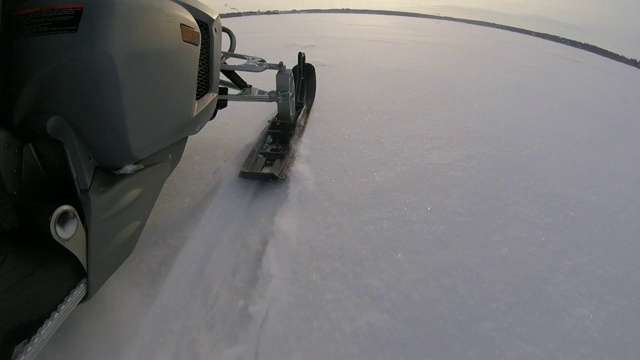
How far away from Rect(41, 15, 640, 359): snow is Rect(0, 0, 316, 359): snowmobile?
11.6 inches

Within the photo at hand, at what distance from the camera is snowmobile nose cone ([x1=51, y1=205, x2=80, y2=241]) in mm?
1076

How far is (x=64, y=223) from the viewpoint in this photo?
111cm

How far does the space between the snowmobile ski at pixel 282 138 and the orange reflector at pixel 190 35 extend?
2.36 ft

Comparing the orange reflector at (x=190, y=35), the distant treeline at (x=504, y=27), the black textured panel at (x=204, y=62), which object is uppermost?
the orange reflector at (x=190, y=35)

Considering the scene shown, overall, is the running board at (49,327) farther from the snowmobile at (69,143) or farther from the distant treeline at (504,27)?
the distant treeline at (504,27)

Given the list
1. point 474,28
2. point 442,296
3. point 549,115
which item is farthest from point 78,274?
point 474,28

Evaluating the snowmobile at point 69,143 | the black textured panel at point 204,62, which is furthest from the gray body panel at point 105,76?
the black textured panel at point 204,62

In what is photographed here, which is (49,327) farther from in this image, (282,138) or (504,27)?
(504,27)

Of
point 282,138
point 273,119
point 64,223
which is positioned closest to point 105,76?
point 64,223

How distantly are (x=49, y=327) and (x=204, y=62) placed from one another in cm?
118

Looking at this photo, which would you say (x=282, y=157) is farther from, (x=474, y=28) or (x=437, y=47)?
(x=474, y=28)

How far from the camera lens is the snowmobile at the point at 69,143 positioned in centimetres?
108

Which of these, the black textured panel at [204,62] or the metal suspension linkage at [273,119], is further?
the metal suspension linkage at [273,119]

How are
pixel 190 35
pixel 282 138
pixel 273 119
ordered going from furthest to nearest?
pixel 273 119, pixel 282 138, pixel 190 35
